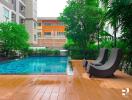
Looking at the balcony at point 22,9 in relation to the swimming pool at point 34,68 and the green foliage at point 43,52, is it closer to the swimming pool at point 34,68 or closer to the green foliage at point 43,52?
the green foliage at point 43,52

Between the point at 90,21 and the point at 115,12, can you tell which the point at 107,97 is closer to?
the point at 115,12

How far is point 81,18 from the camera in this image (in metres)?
28.8

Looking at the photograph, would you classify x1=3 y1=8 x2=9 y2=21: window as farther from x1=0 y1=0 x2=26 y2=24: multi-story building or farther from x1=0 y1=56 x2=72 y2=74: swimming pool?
x1=0 y1=56 x2=72 y2=74: swimming pool

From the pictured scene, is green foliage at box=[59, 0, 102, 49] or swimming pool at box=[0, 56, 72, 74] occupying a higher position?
green foliage at box=[59, 0, 102, 49]

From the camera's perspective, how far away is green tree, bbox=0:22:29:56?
91.9ft

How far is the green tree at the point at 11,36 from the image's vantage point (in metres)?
28.0

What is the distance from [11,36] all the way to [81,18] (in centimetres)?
655

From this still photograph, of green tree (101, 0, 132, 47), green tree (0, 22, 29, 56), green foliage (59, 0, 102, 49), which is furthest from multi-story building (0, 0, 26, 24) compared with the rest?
green tree (101, 0, 132, 47)

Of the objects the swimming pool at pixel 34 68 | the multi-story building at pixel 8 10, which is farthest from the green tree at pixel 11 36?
the swimming pool at pixel 34 68

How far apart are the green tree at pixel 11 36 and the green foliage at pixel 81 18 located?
4137mm

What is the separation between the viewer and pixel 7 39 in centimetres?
2850

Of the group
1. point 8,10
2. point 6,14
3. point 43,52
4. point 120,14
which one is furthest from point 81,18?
point 120,14

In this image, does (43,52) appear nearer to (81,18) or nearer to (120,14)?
(81,18)

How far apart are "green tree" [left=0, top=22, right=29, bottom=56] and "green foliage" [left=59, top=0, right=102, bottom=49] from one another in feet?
13.6
